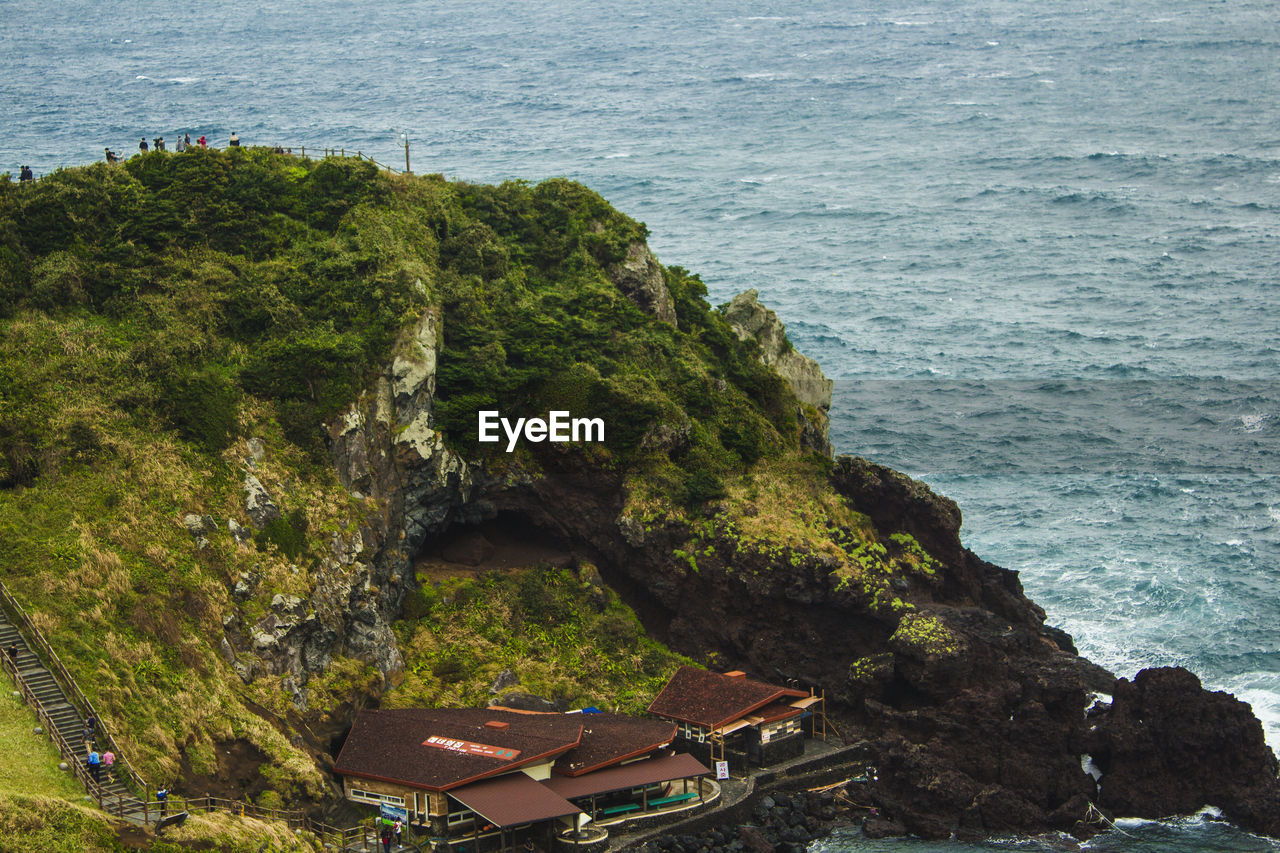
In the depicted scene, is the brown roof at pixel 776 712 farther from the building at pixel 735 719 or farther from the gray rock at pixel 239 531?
the gray rock at pixel 239 531

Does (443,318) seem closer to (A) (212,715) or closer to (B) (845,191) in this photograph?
(A) (212,715)

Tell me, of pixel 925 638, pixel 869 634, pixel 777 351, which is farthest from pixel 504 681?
pixel 777 351

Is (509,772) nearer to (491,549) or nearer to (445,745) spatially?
(445,745)

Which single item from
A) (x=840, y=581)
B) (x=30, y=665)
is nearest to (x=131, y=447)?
(x=30, y=665)

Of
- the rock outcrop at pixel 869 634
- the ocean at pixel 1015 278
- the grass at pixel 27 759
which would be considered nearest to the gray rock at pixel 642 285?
the rock outcrop at pixel 869 634

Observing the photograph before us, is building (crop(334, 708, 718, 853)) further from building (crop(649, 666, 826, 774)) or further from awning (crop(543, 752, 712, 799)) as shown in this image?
building (crop(649, 666, 826, 774))

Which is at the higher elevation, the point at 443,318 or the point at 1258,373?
the point at 443,318

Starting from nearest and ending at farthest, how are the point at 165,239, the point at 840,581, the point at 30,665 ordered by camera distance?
the point at 30,665
the point at 840,581
the point at 165,239
